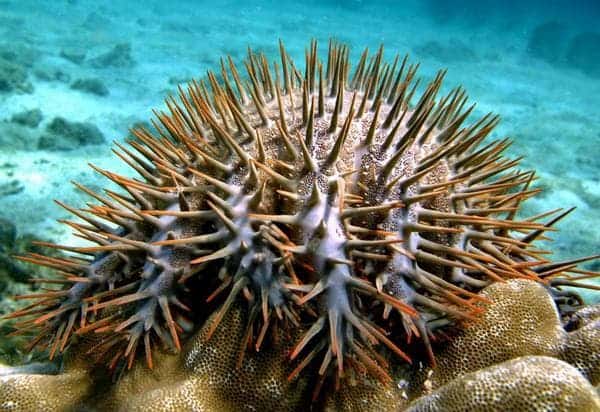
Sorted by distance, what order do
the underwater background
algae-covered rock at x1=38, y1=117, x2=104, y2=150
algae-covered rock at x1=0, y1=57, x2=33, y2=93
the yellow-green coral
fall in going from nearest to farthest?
the yellow-green coral → the underwater background → algae-covered rock at x1=38, y1=117, x2=104, y2=150 → algae-covered rock at x1=0, y1=57, x2=33, y2=93

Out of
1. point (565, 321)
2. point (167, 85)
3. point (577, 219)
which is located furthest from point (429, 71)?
point (565, 321)

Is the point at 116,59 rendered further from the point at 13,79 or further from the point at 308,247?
the point at 308,247

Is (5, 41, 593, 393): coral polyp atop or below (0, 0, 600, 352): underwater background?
atop

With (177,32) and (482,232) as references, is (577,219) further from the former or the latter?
(177,32)

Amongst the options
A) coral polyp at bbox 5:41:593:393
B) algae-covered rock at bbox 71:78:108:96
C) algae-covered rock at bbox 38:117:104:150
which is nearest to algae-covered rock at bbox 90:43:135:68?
algae-covered rock at bbox 71:78:108:96

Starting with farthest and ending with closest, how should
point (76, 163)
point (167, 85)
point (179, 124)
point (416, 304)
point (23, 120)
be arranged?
point (167, 85)
point (23, 120)
point (76, 163)
point (179, 124)
point (416, 304)

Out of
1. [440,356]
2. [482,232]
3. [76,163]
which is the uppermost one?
[482,232]

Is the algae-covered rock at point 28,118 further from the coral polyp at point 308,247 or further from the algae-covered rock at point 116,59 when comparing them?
the coral polyp at point 308,247

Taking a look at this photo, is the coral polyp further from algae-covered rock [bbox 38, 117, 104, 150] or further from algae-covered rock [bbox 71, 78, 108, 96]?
algae-covered rock [bbox 71, 78, 108, 96]
